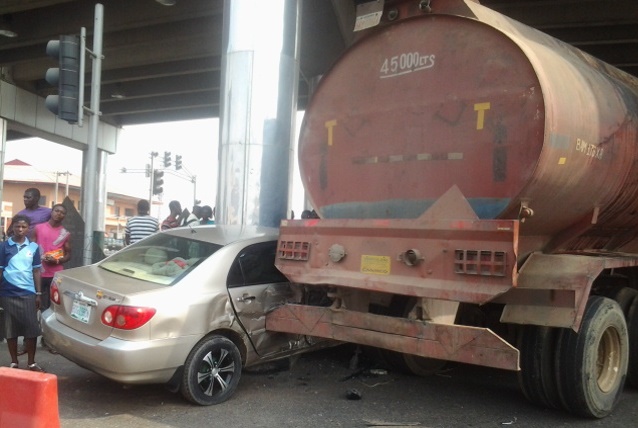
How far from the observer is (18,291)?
5660 mm

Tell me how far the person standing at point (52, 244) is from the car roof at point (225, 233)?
5.29 ft

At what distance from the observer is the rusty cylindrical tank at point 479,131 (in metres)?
4.30

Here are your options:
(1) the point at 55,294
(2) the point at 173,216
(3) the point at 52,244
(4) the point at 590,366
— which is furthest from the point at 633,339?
(2) the point at 173,216

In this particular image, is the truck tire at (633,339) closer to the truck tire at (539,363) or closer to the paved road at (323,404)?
the paved road at (323,404)

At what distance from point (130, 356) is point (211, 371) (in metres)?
0.79

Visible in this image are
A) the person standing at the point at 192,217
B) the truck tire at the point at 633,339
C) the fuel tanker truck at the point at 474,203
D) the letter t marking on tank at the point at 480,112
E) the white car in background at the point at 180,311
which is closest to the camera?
the fuel tanker truck at the point at 474,203

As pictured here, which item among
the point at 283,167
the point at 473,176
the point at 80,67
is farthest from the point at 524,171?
the point at 80,67

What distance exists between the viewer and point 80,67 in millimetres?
6730

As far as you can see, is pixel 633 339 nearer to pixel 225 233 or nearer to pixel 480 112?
pixel 480 112

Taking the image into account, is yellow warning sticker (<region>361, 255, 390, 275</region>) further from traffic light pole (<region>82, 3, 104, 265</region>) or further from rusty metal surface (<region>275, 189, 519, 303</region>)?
traffic light pole (<region>82, 3, 104, 265</region>)

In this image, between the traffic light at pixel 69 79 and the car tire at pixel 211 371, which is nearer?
the car tire at pixel 211 371

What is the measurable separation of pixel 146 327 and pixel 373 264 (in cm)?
186

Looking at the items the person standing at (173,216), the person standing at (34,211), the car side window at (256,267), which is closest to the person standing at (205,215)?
the person standing at (173,216)

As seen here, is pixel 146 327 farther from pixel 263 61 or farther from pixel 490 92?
pixel 263 61
